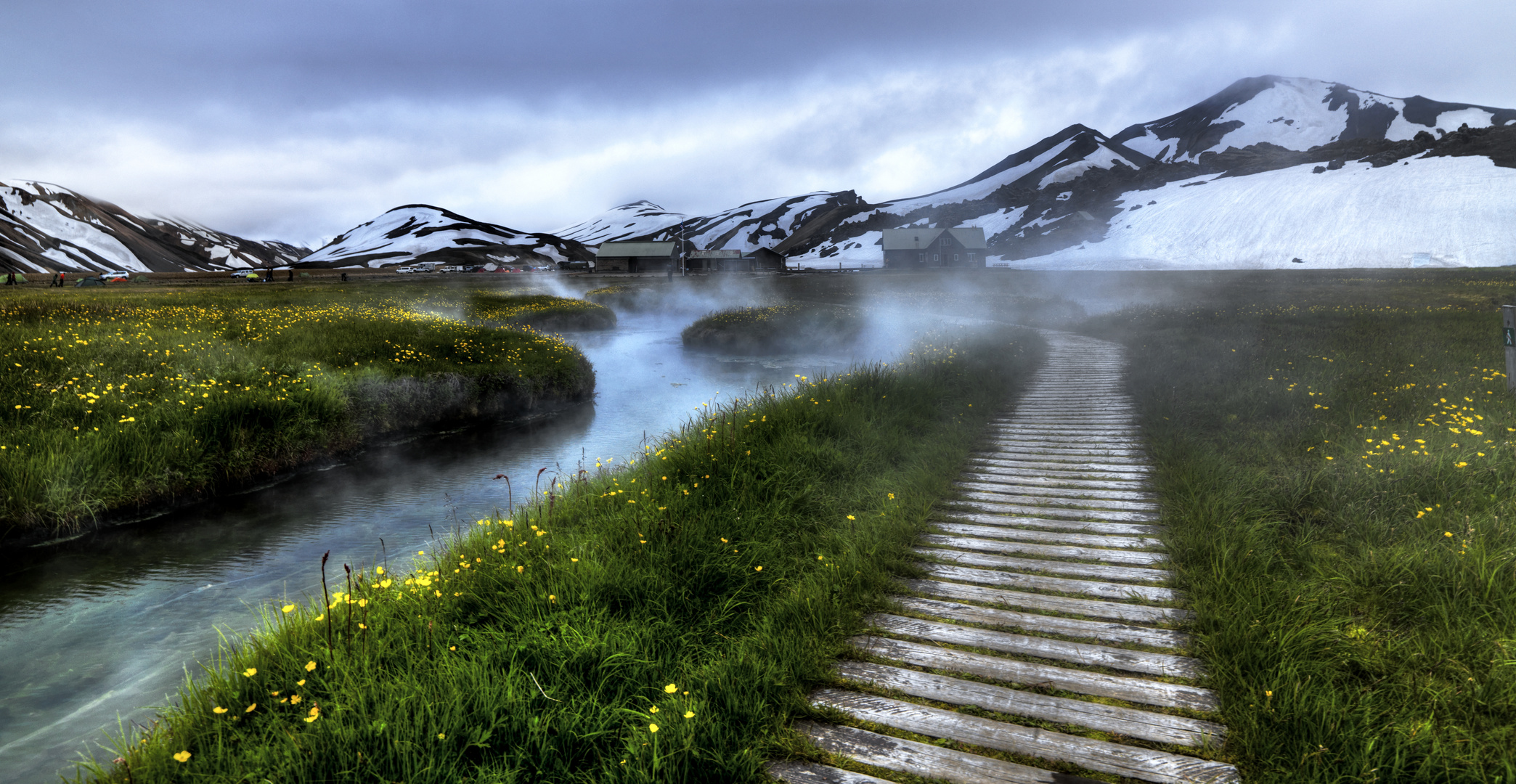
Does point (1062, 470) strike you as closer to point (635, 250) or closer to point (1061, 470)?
point (1061, 470)

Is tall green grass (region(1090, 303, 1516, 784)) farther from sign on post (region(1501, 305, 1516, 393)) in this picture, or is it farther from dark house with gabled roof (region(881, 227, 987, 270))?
dark house with gabled roof (region(881, 227, 987, 270))

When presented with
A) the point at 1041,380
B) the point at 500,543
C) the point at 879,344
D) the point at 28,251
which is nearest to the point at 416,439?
the point at 500,543

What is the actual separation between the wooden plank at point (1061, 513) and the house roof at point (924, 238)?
11320 centimetres

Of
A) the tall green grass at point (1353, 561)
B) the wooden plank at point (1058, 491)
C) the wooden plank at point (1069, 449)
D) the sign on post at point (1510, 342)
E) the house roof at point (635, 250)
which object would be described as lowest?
the wooden plank at point (1058, 491)

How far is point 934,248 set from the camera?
115 m

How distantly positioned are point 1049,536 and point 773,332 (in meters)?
28.9

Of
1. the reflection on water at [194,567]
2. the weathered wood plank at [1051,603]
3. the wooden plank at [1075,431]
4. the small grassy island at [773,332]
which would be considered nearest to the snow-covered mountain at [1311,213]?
the small grassy island at [773,332]

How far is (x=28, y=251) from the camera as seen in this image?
197750 mm

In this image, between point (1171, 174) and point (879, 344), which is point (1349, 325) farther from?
point (1171, 174)

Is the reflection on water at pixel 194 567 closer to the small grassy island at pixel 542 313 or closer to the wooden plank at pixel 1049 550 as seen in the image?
the wooden plank at pixel 1049 550

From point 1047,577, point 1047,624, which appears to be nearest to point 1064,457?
point 1047,577

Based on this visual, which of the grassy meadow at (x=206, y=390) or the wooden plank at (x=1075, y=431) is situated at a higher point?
the grassy meadow at (x=206, y=390)

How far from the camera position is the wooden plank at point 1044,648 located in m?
4.49

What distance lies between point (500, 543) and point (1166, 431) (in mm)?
9037
